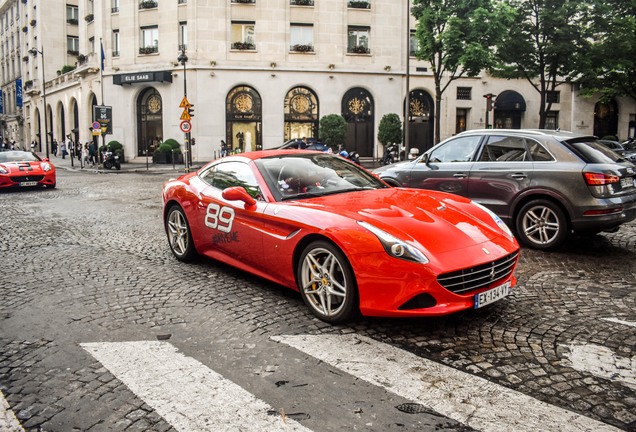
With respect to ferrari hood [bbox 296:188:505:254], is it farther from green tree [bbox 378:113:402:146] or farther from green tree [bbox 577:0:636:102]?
green tree [bbox 378:113:402:146]

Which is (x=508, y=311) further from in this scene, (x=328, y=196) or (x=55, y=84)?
(x=55, y=84)

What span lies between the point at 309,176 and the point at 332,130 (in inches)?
1140

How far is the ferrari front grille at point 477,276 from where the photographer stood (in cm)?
401

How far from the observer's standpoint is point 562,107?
41312 millimetres

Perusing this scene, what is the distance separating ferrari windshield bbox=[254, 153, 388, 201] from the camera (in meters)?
5.31

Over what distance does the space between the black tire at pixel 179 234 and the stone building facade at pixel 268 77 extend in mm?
29204

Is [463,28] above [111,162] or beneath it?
above

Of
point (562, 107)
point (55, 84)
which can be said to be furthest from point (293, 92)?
point (55, 84)

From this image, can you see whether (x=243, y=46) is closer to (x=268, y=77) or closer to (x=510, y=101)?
(x=268, y=77)

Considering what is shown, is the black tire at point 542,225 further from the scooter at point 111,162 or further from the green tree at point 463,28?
the scooter at point 111,162

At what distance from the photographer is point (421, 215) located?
4.57 meters

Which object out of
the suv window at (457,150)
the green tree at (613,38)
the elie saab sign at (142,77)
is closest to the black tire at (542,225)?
the suv window at (457,150)

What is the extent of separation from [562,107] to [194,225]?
41028 mm

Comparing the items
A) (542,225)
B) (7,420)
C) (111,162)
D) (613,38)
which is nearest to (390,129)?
(613,38)
